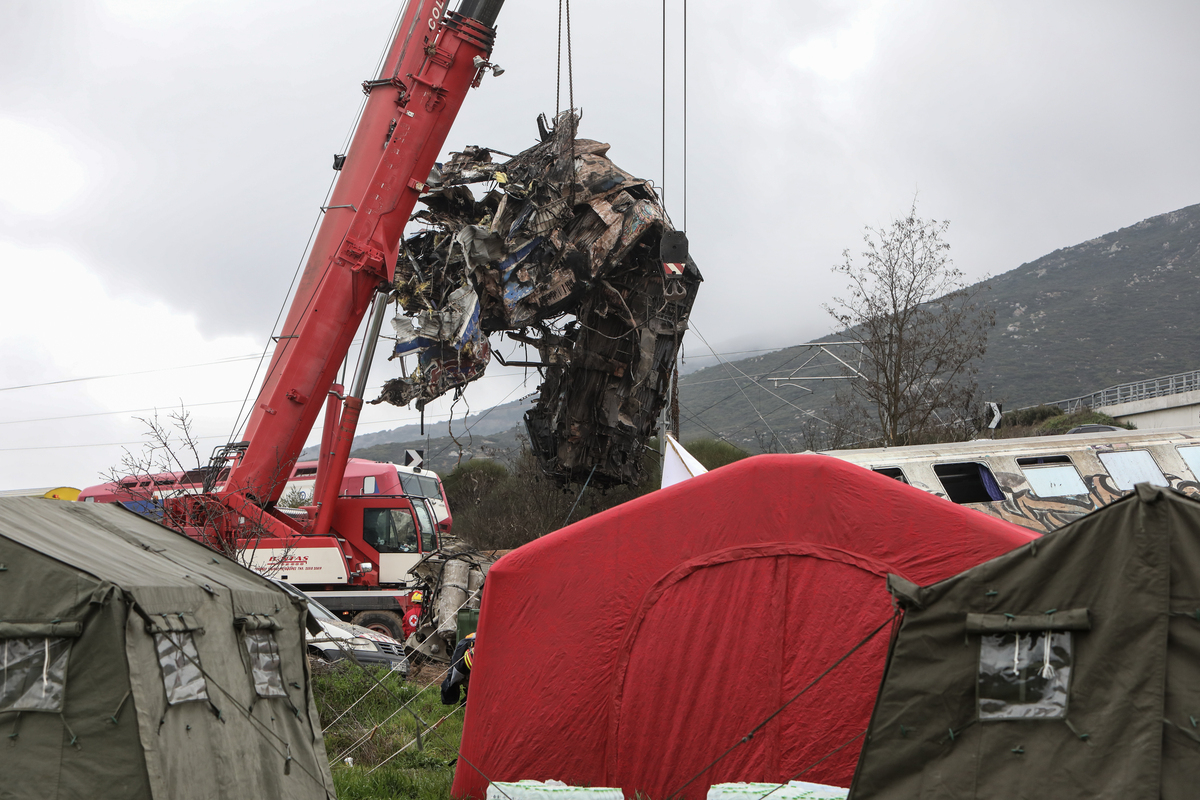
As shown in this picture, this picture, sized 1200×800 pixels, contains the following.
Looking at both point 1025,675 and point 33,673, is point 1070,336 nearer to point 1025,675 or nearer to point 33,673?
point 1025,675

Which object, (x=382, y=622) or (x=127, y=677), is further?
(x=382, y=622)

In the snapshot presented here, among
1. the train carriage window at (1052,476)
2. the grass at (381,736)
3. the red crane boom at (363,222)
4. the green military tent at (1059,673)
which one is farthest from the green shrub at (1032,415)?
the green military tent at (1059,673)

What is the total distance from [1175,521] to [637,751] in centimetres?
396

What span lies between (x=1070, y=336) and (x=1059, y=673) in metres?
132

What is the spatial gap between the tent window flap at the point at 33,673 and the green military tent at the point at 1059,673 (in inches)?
164

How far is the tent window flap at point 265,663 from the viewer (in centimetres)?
656

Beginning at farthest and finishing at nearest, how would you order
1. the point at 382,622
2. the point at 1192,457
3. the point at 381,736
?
the point at 382,622 < the point at 1192,457 < the point at 381,736

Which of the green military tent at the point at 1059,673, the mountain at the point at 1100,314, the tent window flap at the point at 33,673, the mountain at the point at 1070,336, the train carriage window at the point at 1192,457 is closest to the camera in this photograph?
the green military tent at the point at 1059,673

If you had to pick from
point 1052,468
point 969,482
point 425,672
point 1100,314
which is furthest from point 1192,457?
point 1100,314

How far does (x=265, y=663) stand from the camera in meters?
6.74

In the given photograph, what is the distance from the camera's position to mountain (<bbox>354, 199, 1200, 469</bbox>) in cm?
10288

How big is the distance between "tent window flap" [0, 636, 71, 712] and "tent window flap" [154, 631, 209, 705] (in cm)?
53

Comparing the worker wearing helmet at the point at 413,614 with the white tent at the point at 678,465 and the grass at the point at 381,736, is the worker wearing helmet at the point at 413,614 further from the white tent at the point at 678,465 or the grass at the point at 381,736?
the white tent at the point at 678,465

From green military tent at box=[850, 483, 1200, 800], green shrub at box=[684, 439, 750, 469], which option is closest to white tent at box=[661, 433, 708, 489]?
green military tent at box=[850, 483, 1200, 800]
